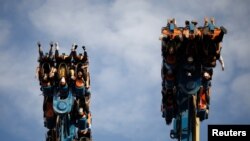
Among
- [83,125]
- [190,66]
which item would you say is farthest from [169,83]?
[83,125]

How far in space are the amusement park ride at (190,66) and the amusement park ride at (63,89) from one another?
471cm

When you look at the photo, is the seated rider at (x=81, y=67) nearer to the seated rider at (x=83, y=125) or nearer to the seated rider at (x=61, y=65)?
the seated rider at (x=61, y=65)

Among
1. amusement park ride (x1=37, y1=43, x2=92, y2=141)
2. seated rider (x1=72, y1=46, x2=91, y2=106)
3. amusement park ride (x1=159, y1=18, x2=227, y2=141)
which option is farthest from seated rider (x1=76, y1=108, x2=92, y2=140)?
amusement park ride (x1=159, y1=18, x2=227, y2=141)

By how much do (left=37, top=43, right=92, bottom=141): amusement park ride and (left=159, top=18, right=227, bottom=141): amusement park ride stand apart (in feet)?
15.5

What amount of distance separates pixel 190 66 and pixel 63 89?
7.04 m

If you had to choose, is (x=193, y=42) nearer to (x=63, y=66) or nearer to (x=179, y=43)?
(x=179, y=43)

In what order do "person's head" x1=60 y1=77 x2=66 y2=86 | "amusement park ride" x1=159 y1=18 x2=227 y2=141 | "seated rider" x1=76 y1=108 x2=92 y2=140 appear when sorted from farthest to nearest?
"seated rider" x1=76 y1=108 x2=92 y2=140
"person's head" x1=60 y1=77 x2=66 y2=86
"amusement park ride" x1=159 y1=18 x2=227 y2=141

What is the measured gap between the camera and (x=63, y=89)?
41.3m

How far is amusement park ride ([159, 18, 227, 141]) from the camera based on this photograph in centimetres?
3756

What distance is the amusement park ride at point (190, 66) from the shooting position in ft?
123

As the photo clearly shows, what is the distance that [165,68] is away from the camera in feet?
127

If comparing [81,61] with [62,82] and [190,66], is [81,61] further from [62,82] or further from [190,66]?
[190,66]

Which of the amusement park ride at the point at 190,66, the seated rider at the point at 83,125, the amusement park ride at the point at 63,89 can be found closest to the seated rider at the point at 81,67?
the amusement park ride at the point at 63,89

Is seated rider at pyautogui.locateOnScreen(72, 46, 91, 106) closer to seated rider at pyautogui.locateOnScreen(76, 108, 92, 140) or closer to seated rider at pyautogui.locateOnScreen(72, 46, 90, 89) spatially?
seated rider at pyautogui.locateOnScreen(72, 46, 90, 89)
